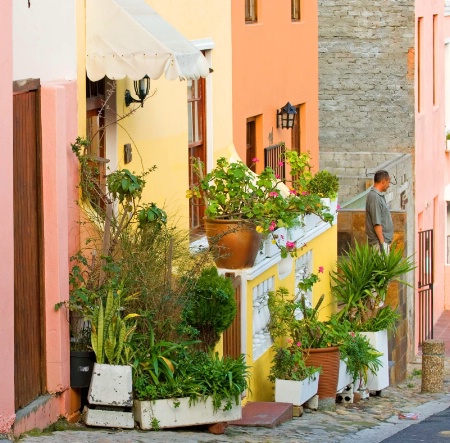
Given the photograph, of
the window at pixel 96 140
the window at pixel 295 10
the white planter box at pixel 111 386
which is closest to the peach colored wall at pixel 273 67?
the window at pixel 295 10

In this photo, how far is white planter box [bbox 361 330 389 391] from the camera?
14.0m

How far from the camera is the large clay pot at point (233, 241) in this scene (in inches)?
432

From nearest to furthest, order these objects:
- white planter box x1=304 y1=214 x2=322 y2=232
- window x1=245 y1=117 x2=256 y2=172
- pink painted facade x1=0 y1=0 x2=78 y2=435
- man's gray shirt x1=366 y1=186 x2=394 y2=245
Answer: pink painted facade x1=0 y1=0 x2=78 y2=435 < white planter box x1=304 y1=214 x2=322 y2=232 < man's gray shirt x1=366 y1=186 x2=394 y2=245 < window x1=245 y1=117 x2=256 y2=172

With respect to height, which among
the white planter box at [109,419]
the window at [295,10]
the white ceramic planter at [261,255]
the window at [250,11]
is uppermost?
the window at [295,10]

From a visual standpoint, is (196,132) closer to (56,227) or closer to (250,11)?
(250,11)

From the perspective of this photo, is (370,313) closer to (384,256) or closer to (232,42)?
(384,256)

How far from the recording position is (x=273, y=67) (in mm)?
16906

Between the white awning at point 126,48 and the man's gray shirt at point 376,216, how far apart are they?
19.7ft

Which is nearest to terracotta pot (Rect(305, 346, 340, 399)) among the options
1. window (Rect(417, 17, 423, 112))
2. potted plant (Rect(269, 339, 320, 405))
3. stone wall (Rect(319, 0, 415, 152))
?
potted plant (Rect(269, 339, 320, 405))

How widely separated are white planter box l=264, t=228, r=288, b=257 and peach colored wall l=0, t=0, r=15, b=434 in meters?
4.02

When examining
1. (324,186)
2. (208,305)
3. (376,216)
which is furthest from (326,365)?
(376,216)

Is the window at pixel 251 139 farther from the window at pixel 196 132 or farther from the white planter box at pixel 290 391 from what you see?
the white planter box at pixel 290 391

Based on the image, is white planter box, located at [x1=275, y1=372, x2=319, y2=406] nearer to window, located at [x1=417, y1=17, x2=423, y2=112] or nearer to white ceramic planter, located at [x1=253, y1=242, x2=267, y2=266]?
white ceramic planter, located at [x1=253, y1=242, x2=267, y2=266]

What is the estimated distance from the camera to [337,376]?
12.4 m
